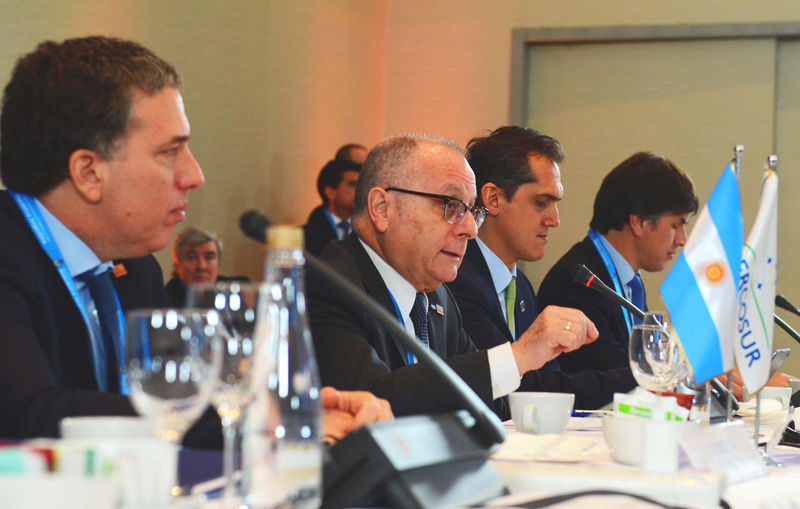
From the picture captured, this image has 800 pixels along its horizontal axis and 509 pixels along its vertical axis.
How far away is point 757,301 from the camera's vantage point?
1.78m

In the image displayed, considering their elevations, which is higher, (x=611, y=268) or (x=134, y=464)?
(x=611, y=268)

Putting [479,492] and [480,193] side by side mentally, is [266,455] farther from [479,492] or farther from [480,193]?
[480,193]

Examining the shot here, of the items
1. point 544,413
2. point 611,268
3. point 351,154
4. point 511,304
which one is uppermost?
point 351,154

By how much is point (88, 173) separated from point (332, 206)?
3.32m

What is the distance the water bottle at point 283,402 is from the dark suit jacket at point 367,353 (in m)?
1.01

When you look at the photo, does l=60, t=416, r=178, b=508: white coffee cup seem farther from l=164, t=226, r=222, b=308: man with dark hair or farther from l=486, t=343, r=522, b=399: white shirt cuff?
l=164, t=226, r=222, b=308: man with dark hair

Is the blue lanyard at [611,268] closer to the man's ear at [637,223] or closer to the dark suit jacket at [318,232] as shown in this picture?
the man's ear at [637,223]

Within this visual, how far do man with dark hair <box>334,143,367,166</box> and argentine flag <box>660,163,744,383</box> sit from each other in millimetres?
3422

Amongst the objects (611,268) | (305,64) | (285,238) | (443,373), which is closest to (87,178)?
(443,373)

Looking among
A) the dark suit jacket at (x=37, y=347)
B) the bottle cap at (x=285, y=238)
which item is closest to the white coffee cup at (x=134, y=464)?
the bottle cap at (x=285, y=238)

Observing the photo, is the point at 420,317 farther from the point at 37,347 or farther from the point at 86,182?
the point at 37,347

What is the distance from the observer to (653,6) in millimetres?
5656

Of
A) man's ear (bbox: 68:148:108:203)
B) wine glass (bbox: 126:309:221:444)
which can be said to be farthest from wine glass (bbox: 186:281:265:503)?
man's ear (bbox: 68:148:108:203)

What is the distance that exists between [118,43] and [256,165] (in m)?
2.82
